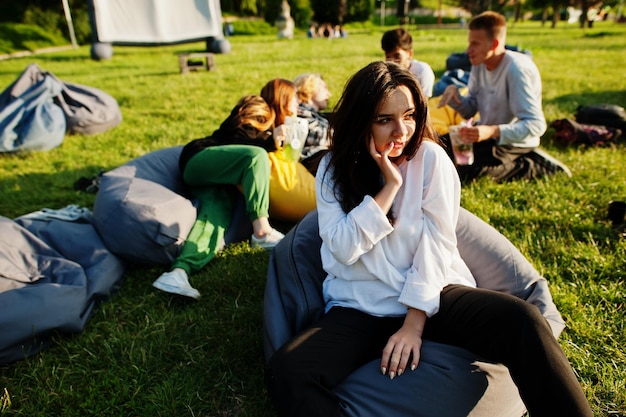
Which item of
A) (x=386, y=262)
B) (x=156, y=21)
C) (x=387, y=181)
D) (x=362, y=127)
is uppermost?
(x=156, y=21)

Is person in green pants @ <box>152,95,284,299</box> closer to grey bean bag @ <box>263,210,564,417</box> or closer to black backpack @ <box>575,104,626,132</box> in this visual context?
grey bean bag @ <box>263,210,564,417</box>

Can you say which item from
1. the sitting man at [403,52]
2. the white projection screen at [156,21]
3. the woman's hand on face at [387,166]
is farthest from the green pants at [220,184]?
the white projection screen at [156,21]

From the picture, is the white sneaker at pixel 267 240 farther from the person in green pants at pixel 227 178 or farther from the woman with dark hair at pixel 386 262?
the woman with dark hair at pixel 386 262

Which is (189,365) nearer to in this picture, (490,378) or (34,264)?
(34,264)

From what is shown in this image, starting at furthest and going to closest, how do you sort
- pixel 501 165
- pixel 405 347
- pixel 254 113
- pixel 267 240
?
pixel 501 165, pixel 254 113, pixel 267 240, pixel 405 347

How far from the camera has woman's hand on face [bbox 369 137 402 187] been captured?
2.04m

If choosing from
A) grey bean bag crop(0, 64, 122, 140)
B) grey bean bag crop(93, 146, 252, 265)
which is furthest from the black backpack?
grey bean bag crop(0, 64, 122, 140)

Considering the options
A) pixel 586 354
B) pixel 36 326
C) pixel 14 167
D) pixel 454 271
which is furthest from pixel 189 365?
pixel 14 167

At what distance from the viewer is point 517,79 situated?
4184 mm

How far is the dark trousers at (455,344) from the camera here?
1.61m

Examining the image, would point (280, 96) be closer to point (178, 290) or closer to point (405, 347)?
point (178, 290)

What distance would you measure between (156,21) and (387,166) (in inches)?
582

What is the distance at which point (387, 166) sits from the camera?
2.04 meters

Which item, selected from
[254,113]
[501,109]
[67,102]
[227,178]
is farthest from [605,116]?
[67,102]
